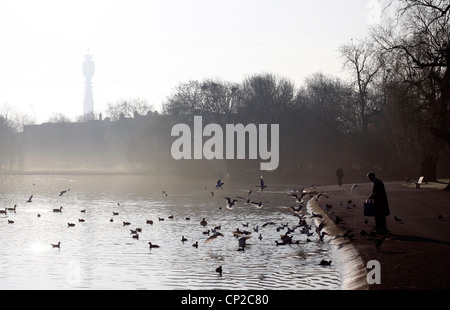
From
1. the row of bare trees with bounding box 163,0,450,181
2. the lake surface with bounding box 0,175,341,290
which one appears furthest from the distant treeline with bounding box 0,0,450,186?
the lake surface with bounding box 0,175,341,290

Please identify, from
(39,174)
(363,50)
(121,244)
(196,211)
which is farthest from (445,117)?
(39,174)

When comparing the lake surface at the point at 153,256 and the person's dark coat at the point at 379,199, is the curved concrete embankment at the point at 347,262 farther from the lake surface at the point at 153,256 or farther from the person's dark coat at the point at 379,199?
the person's dark coat at the point at 379,199

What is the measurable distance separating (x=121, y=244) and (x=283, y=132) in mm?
70477

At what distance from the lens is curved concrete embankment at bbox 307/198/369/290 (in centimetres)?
1736

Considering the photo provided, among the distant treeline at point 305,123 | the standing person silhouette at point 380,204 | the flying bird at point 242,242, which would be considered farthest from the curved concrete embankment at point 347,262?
the distant treeline at point 305,123

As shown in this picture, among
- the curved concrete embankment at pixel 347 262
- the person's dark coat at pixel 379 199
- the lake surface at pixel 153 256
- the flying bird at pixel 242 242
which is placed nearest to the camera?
the curved concrete embankment at pixel 347 262

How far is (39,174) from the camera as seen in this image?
438ft

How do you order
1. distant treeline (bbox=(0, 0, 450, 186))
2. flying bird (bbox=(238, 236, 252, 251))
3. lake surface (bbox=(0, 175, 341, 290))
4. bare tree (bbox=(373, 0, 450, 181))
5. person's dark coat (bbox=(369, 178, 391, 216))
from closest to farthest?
1. lake surface (bbox=(0, 175, 341, 290))
2. flying bird (bbox=(238, 236, 252, 251))
3. person's dark coat (bbox=(369, 178, 391, 216))
4. bare tree (bbox=(373, 0, 450, 181))
5. distant treeline (bbox=(0, 0, 450, 186))

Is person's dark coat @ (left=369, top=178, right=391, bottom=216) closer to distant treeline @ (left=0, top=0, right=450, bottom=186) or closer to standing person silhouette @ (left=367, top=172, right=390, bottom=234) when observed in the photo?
standing person silhouette @ (left=367, top=172, right=390, bottom=234)

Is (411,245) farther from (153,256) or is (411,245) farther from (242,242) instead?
(153,256)

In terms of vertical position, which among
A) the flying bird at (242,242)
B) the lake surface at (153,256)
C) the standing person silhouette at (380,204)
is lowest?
the lake surface at (153,256)

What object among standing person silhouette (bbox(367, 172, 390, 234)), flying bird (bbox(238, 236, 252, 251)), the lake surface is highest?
standing person silhouette (bbox(367, 172, 390, 234))

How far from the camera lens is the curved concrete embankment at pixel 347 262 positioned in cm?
1736
